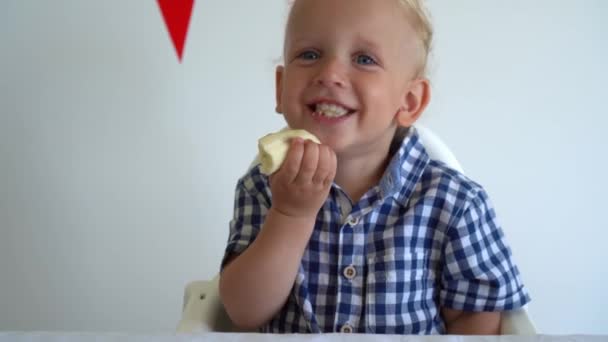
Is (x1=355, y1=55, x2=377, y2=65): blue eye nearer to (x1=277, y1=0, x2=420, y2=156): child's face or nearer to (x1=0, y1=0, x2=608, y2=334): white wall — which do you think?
(x1=277, y1=0, x2=420, y2=156): child's face

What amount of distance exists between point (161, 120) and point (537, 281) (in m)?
0.90

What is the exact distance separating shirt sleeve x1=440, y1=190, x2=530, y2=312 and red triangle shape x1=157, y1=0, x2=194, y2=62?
0.66m

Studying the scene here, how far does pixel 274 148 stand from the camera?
0.45 metres

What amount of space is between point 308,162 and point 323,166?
2 centimetres

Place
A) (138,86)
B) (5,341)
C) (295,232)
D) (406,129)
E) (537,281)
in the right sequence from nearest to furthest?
(5,341)
(295,232)
(406,129)
(138,86)
(537,281)

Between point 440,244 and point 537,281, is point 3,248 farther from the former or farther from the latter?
point 537,281

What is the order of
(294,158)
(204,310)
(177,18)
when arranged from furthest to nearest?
(177,18) → (204,310) → (294,158)

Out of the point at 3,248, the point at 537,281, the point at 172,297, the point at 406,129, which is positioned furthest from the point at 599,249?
the point at 3,248

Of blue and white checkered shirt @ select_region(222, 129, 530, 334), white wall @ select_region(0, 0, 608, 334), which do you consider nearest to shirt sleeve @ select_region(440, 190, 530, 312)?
blue and white checkered shirt @ select_region(222, 129, 530, 334)

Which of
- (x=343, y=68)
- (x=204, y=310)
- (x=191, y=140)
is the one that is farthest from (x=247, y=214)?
(x=191, y=140)

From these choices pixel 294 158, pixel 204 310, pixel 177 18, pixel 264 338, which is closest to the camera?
pixel 264 338

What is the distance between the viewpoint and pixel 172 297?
110cm

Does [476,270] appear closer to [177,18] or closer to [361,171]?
[361,171]

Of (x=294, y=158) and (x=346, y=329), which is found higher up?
(x=294, y=158)
